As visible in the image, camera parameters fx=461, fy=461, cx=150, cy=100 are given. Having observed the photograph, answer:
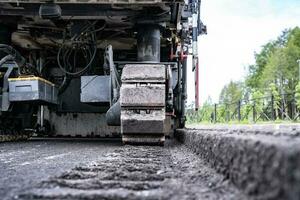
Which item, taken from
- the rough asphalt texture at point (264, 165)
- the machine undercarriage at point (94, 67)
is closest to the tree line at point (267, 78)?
the machine undercarriage at point (94, 67)

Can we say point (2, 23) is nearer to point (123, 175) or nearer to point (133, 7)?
point (133, 7)

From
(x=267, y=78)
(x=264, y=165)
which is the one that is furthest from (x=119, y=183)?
(x=267, y=78)

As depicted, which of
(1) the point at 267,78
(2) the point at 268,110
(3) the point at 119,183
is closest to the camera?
(3) the point at 119,183

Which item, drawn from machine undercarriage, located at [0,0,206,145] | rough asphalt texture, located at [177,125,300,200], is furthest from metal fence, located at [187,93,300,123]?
rough asphalt texture, located at [177,125,300,200]

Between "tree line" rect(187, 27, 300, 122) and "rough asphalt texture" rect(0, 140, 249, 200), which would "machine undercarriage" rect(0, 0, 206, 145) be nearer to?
"rough asphalt texture" rect(0, 140, 249, 200)

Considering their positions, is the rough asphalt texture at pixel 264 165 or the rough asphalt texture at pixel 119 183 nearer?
the rough asphalt texture at pixel 264 165

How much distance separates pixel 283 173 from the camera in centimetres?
100

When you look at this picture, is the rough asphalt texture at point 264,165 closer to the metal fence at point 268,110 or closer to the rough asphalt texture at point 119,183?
the rough asphalt texture at point 119,183

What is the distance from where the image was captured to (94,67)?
6.23 metres

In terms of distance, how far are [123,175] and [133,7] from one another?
3.42 meters

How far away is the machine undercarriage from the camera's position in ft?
15.3

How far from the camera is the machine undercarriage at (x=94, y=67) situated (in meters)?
4.66

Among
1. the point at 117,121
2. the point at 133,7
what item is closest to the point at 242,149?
the point at 117,121

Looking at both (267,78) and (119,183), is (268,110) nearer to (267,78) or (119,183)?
(119,183)
